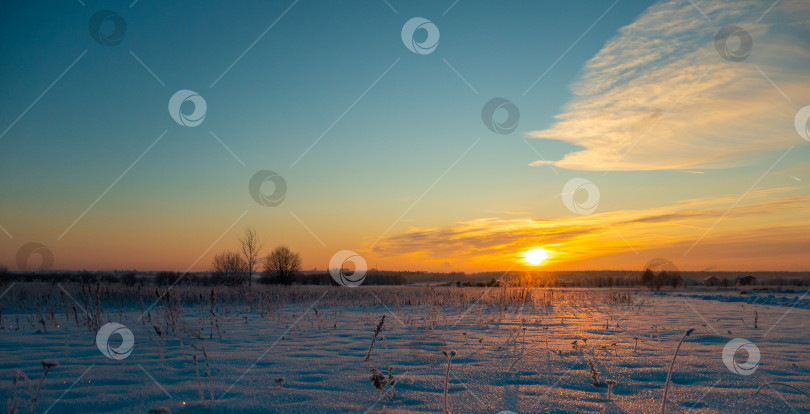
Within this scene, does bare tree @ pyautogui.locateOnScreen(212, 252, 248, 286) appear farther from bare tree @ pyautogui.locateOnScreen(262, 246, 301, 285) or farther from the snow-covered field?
the snow-covered field

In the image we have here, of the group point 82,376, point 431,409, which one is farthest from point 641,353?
point 82,376

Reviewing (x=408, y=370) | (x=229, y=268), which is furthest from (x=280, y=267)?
(x=408, y=370)

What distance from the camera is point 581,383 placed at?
3.81 m

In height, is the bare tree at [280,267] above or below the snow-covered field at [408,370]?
above

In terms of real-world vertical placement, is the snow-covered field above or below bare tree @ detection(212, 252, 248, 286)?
below

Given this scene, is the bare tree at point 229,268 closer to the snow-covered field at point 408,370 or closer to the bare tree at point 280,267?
the bare tree at point 280,267

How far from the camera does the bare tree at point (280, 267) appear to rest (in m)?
60.5

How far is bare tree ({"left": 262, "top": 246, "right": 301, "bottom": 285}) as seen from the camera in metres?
60.5

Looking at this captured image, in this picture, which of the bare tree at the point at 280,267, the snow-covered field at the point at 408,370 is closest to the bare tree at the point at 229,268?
the bare tree at the point at 280,267

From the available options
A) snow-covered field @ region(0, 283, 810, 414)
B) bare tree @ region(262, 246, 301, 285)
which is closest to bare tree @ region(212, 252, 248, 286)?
bare tree @ region(262, 246, 301, 285)

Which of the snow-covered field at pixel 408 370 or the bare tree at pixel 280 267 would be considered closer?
the snow-covered field at pixel 408 370

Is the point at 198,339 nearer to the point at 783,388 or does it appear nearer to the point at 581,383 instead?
the point at 581,383

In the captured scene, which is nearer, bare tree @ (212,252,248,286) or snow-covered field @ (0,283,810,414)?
snow-covered field @ (0,283,810,414)

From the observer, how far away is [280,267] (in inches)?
2387
